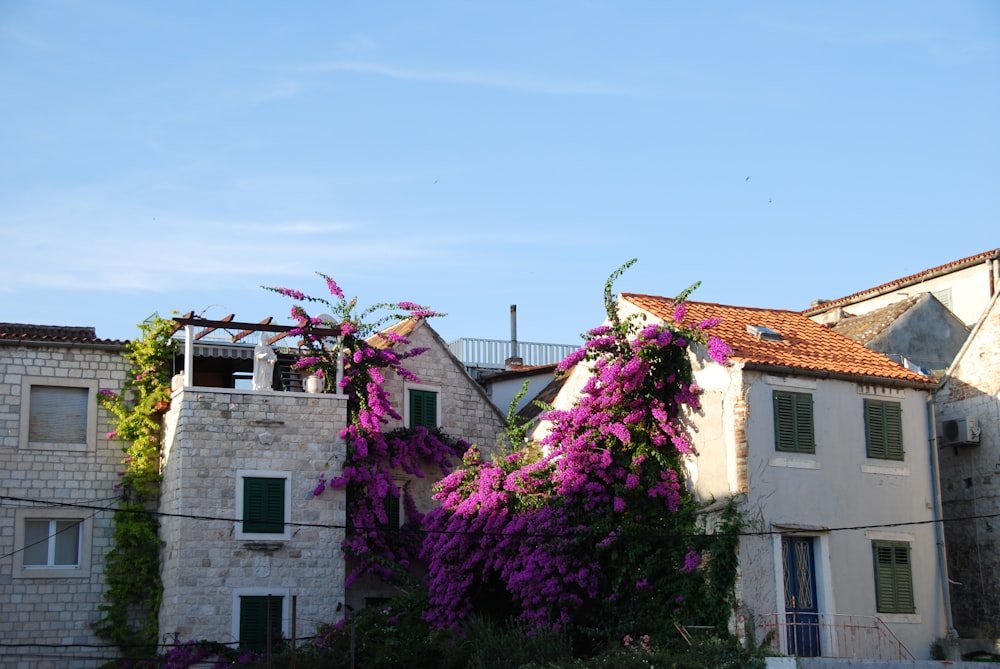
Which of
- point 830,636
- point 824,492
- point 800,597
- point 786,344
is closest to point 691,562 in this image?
point 800,597

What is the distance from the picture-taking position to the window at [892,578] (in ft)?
84.3

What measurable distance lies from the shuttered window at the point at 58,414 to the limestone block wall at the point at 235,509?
1878mm

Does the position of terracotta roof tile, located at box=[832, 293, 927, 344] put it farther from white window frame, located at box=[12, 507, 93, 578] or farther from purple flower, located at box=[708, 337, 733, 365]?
white window frame, located at box=[12, 507, 93, 578]

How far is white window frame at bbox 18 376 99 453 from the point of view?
28861 mm

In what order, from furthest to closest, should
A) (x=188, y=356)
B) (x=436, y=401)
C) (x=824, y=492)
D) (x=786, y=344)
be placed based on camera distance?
(x=436, y=401), (x=188, y=356), (x=786, y=344), (x=824, y=492)

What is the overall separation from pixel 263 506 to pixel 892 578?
1242 centimetres

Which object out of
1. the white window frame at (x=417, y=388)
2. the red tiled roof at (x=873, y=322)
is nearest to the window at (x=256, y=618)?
the white window frame at (x=417, y=388)

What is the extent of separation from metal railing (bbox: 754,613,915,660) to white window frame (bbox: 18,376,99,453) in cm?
1443

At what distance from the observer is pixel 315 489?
2883cm

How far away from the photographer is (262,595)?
28.0 meters

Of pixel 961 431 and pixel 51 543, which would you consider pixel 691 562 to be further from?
pixel 51 543

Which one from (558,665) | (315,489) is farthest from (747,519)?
(315,489)

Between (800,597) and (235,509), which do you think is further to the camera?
(235,509)

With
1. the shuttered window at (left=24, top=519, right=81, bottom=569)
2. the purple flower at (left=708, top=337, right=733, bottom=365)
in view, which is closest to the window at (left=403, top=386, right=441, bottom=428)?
the shuttered window at (left=24, top=519, right=81, bottom=569)
